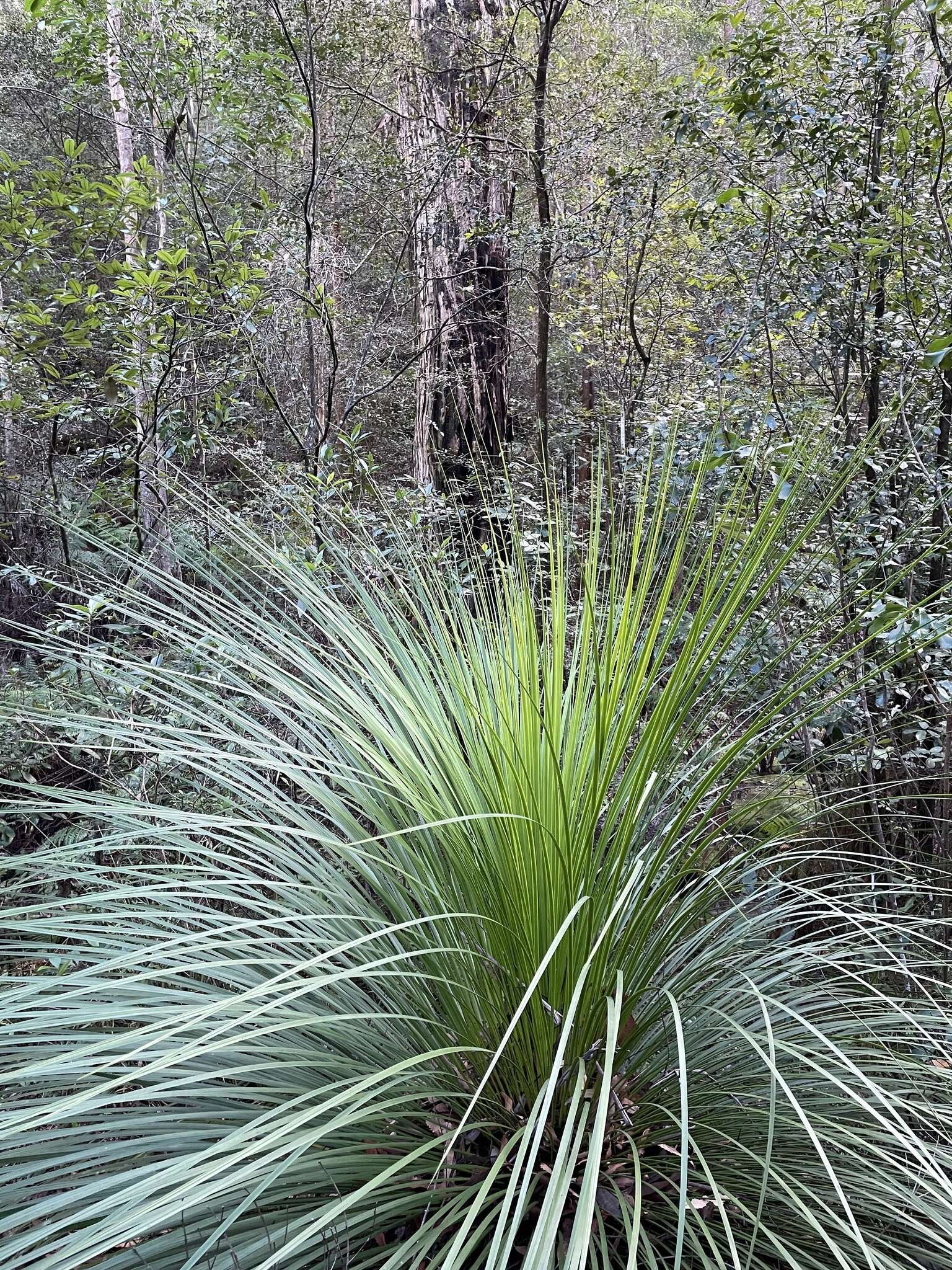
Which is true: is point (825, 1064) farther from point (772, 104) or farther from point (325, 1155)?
point (772, 104)

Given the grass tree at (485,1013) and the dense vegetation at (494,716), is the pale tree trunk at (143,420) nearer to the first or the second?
the dense vegetation at (494,716)

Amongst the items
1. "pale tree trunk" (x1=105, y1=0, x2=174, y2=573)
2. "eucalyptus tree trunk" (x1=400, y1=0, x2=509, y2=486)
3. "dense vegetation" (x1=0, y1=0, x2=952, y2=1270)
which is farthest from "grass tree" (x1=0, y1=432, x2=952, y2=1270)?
"eucalyptus tree trunk" (x1=400, y1=0, x2=509, y2=486)

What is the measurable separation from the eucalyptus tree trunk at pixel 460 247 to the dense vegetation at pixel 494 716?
0.07 feet

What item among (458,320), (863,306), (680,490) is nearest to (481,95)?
(458,320)

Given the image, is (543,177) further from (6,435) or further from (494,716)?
(6,435)

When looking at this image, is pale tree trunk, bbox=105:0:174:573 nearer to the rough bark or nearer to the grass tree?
the grass tree

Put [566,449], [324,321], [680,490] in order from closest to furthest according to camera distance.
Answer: [680,490]
[324,321]
[566,449]

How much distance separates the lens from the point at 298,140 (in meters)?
7.69

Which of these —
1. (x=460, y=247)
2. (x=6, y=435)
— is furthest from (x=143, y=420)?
(x=6, y=435)

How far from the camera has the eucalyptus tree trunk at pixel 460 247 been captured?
368 cm

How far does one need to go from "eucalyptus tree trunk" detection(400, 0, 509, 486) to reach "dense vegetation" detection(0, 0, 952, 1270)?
0.02m

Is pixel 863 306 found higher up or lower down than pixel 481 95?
lower down

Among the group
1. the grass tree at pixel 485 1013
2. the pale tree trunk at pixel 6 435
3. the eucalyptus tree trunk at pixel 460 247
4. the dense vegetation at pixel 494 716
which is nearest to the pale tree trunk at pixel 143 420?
the dense vegetation at pixel 494 716

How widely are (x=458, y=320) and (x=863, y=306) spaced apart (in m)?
1.74
